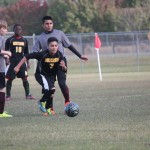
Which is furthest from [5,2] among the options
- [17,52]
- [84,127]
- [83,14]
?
[84,127]

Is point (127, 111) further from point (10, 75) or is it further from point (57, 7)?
point (57, 7)

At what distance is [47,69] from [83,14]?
149 ft

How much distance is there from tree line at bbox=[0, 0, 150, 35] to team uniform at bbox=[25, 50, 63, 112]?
4095cm

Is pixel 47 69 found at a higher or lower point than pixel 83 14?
higher

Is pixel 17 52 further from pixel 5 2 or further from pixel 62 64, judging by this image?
pixel 5 2

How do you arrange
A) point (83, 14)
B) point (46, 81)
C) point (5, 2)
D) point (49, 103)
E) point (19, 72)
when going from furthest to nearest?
point (5, 2) → point (83, 14) → point (19, 72) → point (49, 103) → point (46, 81)

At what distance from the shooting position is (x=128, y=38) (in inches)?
1592

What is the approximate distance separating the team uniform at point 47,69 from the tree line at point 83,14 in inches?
1612

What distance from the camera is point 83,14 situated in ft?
188

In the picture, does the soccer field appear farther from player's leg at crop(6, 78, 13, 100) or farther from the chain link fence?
the chain link fence

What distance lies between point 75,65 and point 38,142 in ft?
107

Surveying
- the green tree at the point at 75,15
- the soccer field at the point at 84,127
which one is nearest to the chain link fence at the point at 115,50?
the green tree at the point at 75,15

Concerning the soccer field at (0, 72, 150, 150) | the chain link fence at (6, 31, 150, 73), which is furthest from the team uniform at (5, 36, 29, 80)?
the chain link fence at (6, 31, 150, 73)

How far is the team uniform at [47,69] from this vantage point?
39.1 ft
